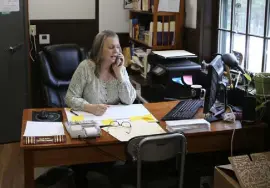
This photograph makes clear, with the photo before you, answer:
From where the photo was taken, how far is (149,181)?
223cm

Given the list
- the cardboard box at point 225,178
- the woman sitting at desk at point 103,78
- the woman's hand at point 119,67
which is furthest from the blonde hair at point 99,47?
the cardboard box at point 225,178

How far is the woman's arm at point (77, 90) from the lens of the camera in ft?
9.49

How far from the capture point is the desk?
228 cm

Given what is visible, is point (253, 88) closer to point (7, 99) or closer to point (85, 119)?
point (85, 119)

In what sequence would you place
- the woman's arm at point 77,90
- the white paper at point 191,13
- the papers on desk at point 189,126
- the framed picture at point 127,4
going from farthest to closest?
the framed picture at point 127,4 < the white paper at point 191,13 < the woman's arm at point 77,90 < the papers on desk at point 189,126

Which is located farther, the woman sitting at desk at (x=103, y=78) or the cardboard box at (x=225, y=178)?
the woman sitting at desk at (x=103, y=78)

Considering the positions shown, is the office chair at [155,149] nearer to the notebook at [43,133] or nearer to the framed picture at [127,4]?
the notebook at [43,133]

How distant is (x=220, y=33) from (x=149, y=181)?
5.95 ft

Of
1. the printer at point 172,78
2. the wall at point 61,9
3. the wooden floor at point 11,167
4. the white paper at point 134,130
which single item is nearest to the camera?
the white paper at point 134,130

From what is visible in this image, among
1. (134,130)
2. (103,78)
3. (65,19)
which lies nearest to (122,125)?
(134,130)

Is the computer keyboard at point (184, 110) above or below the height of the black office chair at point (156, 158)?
above

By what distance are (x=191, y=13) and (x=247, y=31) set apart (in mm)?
722

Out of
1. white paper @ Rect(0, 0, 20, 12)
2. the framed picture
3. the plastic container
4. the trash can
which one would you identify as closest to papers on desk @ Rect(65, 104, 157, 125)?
the plastic container

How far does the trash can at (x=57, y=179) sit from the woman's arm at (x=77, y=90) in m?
0.76
